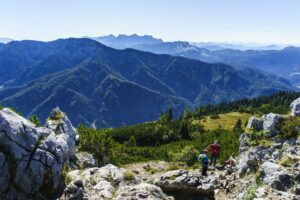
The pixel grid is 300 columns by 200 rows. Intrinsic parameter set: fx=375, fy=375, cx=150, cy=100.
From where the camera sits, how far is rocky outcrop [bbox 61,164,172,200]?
83.6 ft

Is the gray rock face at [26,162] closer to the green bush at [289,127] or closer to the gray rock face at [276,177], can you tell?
the gray rock face at [276,177]

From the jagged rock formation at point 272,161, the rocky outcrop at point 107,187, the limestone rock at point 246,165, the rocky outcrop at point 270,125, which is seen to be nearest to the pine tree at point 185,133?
the jagged rock formation at point 272,161

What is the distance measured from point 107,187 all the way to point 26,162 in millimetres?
6277

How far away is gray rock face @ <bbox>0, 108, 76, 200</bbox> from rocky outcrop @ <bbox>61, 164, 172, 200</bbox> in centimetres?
174

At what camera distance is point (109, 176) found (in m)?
31.5

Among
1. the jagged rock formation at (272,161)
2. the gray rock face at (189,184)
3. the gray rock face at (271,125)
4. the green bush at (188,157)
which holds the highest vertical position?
the gray rock face at (271,125)

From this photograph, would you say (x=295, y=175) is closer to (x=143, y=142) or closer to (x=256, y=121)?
(x=256, y=121)

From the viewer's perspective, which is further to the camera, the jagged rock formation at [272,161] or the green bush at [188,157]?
the green bush at [188,157]

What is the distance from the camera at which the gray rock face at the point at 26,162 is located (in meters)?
26.6

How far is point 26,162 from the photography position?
27.4 m

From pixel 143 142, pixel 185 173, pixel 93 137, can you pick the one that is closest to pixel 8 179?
pixel 185 173

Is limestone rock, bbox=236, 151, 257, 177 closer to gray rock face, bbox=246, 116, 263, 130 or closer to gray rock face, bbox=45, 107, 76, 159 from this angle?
gray rock face, bbox=246, 116, 263, 130

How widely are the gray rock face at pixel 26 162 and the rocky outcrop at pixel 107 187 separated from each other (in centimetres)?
174

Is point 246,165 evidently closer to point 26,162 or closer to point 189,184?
point 189,184
